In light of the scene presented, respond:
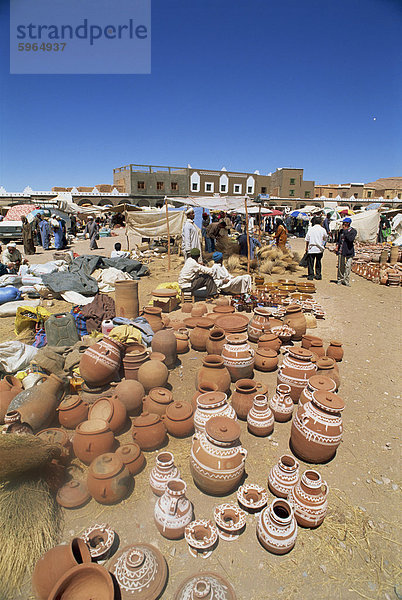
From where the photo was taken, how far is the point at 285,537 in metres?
2.03

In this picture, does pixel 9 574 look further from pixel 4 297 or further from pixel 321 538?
pixel 4 297

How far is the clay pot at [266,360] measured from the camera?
13.8 ft

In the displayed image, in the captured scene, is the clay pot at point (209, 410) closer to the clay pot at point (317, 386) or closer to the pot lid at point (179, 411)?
the pot lid at point (179, 411)

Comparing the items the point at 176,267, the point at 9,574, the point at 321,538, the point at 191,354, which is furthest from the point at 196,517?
the point at 176,267

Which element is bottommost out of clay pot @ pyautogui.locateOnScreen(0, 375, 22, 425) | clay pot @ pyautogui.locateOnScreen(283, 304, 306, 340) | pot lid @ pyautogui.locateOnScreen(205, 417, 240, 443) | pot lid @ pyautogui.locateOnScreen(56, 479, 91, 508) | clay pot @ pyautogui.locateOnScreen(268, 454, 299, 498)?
pot lid @ pyautogui.locateOnScreen(56, 479, 91, 508)

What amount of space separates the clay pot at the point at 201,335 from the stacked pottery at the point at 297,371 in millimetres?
1515

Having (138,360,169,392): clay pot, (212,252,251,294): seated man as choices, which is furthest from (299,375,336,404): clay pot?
(212,252,251,294): seated man

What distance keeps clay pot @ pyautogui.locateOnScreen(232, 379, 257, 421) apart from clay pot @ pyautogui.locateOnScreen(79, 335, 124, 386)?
4.62 ft

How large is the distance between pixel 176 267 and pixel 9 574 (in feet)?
33.1

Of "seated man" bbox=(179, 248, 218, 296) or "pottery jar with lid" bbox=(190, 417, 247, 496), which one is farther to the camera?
"seated man" bbox=(179, 248, 218, 296)

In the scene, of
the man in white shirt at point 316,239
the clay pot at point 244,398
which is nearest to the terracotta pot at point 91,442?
the clay pot at point 244,398

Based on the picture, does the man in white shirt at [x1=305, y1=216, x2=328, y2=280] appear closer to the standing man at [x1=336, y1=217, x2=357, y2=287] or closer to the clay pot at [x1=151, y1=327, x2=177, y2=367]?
the standing man at [x1=336, y1=217, x2=357, y2=287]

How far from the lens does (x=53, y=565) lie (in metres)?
1.77

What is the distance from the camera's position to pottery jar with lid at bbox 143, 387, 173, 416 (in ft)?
10.3
